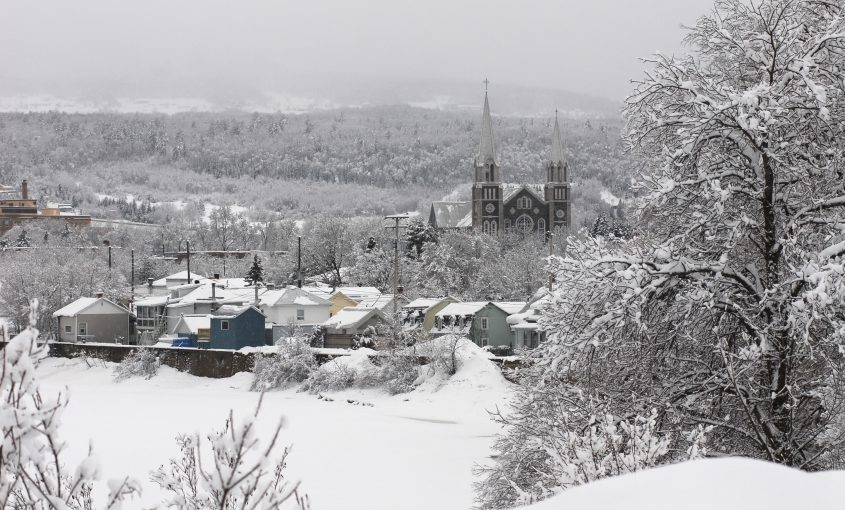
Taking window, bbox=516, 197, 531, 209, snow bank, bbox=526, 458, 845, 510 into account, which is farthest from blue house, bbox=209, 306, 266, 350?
window, bbox=516, 197, 531, 209

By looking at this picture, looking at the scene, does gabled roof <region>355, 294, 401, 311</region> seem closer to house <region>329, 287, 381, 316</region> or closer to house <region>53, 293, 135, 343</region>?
house <region>329, 287, 381, 316</region>

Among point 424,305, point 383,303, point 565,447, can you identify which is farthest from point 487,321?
point 565,447

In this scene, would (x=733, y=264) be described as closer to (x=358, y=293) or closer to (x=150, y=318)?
(x=150, y=318)

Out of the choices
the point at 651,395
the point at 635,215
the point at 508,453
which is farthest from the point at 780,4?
the point at 508,453

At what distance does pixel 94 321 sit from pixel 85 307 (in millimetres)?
1200

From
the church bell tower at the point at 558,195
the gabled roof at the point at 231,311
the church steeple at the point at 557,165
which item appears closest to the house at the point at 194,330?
the gabled roof at the point at 231,311

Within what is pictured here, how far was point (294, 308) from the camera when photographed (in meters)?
65.6

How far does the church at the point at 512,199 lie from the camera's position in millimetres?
137625

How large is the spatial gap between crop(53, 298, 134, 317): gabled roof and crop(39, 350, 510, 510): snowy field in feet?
32.3

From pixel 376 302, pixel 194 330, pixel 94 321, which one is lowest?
pixel 94 321

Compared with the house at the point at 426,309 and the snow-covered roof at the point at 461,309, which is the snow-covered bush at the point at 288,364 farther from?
the snow-covered roof at the point at 461,309

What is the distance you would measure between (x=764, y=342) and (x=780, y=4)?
4180 millimetres

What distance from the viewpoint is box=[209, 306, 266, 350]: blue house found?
60.5 m

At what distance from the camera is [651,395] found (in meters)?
11.4
